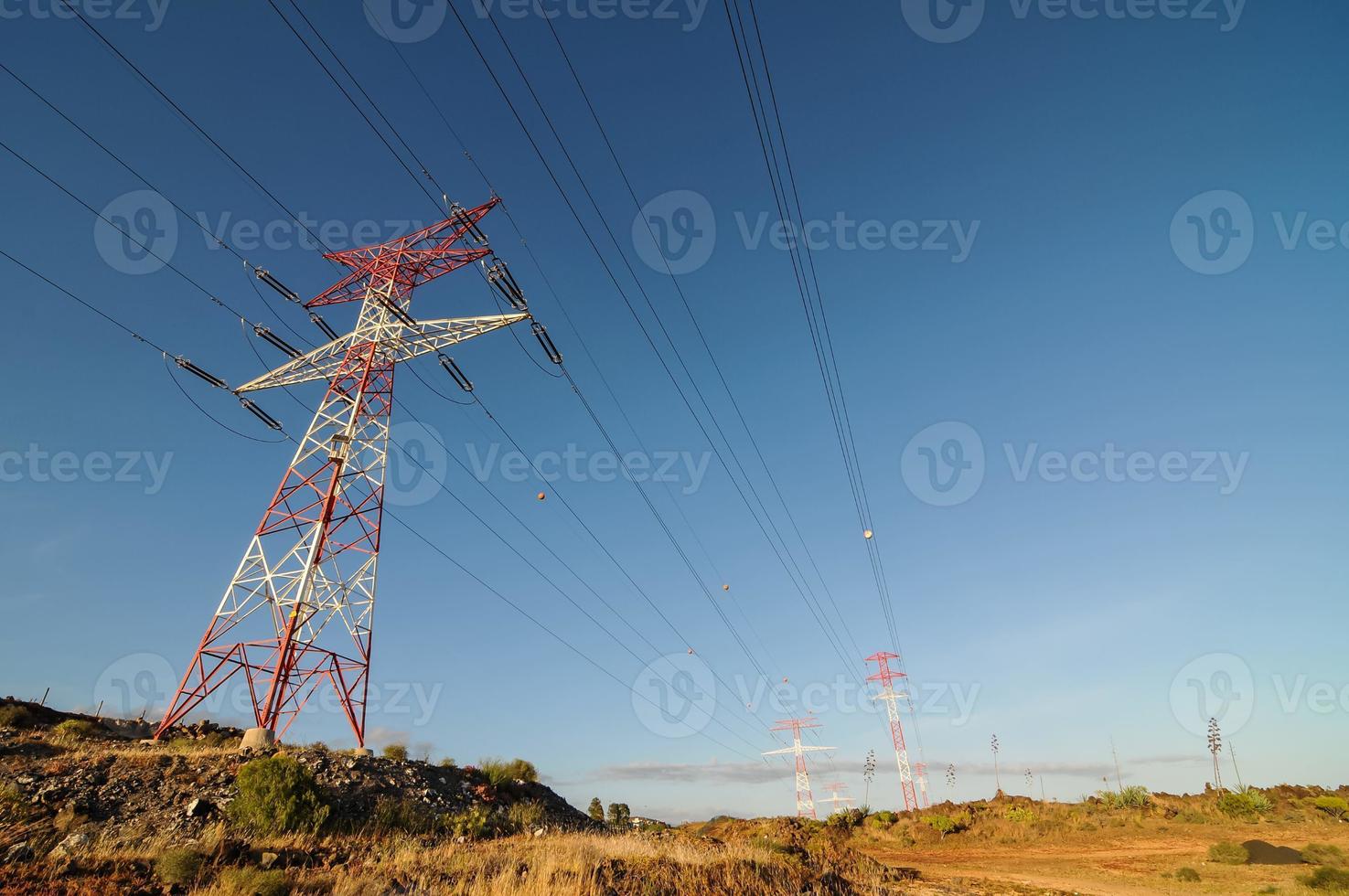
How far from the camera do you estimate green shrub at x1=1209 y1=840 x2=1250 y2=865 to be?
82.2ft

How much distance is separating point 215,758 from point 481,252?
64.5 ft

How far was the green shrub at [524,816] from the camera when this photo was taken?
2308cm

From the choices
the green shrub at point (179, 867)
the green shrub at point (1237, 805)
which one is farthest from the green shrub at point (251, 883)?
the green shrub at point (1237, 805)

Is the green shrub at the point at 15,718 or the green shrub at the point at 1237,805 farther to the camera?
the green shrub at the point at 1237,805

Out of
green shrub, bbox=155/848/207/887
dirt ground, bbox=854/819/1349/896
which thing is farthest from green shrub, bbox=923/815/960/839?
green shrub, bbox=155/848/207/887

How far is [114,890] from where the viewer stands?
10.3 m

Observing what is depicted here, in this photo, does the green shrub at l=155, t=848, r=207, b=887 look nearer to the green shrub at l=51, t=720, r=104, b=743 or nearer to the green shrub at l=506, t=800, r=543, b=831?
the green shrub at l=506, t=800, r=543, b=831

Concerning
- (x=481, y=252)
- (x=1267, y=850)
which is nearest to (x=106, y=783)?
(x=481, y=252)

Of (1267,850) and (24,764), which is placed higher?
(24,764)

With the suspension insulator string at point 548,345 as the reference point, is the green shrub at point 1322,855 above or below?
below

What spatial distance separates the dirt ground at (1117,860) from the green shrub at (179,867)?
21.3m

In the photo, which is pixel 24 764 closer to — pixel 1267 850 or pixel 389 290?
pixel 389 290

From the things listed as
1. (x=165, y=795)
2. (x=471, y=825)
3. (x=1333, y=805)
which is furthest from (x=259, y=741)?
(x=1333, y=805)

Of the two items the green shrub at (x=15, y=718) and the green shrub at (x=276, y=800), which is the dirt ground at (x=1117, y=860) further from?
the green shrub at (x=15, y=718)
